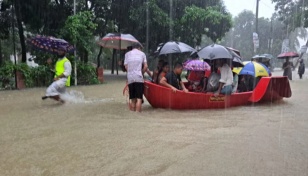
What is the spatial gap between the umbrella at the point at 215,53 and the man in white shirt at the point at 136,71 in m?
1.51

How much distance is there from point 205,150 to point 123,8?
16808 mm

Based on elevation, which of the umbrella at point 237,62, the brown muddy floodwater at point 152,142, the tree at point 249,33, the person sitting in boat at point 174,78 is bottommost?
the brown muddy floodwater at point 152,142

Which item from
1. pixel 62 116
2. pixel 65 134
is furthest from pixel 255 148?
pixel 62 116

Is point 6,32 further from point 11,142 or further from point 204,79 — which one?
point 11,142

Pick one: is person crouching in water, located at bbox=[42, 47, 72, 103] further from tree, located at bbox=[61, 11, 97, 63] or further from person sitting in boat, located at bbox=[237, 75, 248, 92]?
tree, located at bbox=[61, 11, 97, 63]

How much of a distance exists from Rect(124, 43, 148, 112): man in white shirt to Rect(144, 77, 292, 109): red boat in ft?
1.33

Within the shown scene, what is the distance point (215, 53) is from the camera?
7.84m

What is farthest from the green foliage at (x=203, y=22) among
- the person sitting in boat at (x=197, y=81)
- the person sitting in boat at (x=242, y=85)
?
the person sitting in boat at (x=242, y=85)

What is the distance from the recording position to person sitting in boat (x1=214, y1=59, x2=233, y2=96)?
793 cm

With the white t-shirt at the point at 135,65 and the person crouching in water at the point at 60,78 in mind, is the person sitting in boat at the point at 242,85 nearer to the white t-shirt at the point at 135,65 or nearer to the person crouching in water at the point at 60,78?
the white t-shirt at the point at 135,65

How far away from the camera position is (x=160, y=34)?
69.8 feet

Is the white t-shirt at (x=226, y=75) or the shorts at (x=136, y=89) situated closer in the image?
the shorts at (x=136, y=89)

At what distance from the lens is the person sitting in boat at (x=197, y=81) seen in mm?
9008

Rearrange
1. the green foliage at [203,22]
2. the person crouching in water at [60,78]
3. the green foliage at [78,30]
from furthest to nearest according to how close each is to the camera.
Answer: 1. the green foliage at [203,22]
2. the green foliage at [78,30]
3. the person crouching in water at [60,78]
